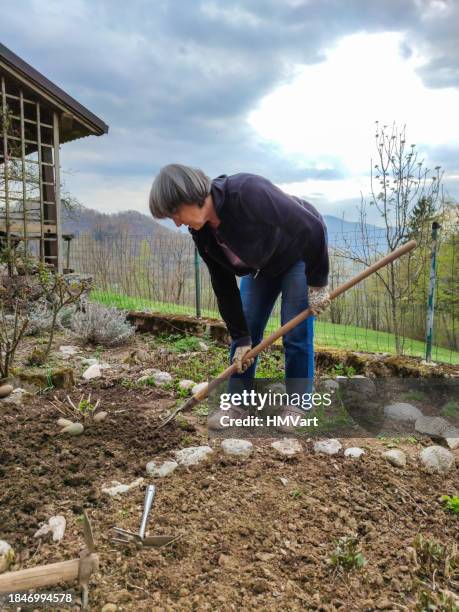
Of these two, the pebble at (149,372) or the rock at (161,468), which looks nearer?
the rock at (161,468)

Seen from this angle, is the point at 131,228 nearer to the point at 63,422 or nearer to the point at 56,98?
the point at 56,98

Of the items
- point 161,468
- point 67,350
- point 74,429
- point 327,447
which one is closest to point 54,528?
point 161,468

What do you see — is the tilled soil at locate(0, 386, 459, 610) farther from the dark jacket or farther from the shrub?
the shrub

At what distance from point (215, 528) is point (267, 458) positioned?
59cm

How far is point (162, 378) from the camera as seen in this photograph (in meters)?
Result: 3.50

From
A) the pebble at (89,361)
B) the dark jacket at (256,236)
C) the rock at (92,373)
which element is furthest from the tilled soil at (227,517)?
the pebble at (89,361)

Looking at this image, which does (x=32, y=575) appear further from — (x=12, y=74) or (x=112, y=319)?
(x=12, y=74)

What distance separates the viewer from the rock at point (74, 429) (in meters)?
2.44

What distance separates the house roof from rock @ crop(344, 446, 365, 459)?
6.70 m

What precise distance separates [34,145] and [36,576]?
24.9ft

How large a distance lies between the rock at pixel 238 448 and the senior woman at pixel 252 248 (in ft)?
1.08

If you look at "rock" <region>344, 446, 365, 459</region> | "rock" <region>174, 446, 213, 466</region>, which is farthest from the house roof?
"rock" <region>344, 446, 365, 459</region>

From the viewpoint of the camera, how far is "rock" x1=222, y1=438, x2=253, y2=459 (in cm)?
228

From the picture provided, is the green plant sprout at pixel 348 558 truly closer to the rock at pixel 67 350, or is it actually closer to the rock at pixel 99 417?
the rock at pixel 99 417
